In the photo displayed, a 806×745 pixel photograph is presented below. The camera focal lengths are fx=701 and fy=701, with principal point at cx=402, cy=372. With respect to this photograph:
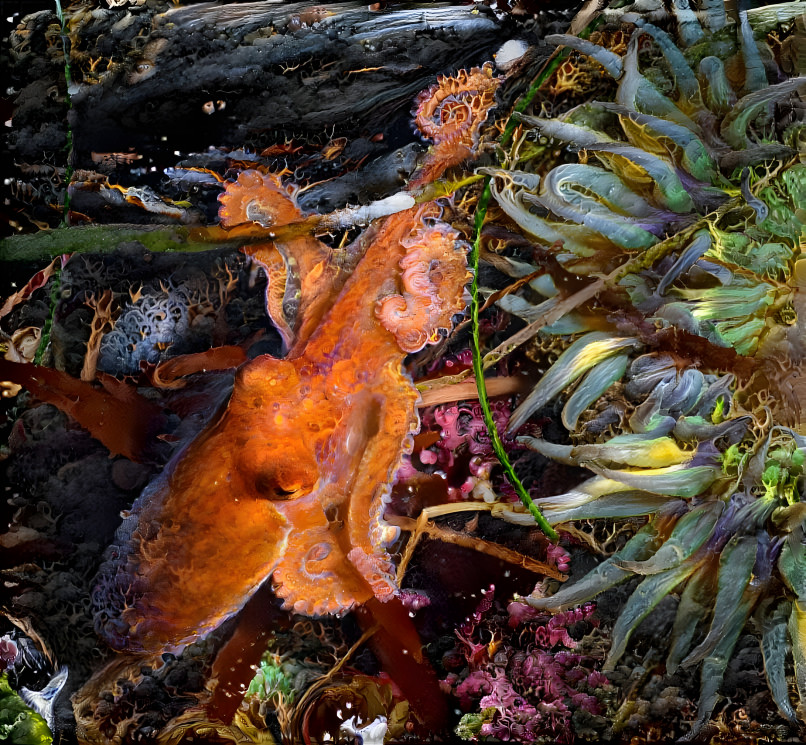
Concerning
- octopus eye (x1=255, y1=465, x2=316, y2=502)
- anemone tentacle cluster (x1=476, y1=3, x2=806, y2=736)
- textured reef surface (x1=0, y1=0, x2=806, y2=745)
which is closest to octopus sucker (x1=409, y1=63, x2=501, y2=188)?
textured reef surface (x1=0, y1=0, x2=806, y2=745)

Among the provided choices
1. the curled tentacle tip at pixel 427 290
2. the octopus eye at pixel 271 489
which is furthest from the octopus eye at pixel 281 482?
the curled tentacle tip at pixel 427 290

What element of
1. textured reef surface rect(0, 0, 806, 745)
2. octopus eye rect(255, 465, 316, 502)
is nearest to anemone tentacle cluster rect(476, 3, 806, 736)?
textured reef surface rect(0, 0, 806, 745)

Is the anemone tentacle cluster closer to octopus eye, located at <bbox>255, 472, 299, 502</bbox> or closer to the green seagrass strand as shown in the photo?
the green seagrass strand

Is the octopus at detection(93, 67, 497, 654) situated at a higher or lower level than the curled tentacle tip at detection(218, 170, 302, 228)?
lower

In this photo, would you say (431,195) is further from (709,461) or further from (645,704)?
(645,704)

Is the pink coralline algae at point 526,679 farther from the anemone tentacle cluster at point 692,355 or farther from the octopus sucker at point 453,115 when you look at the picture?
the octopus sucker at point 453,115

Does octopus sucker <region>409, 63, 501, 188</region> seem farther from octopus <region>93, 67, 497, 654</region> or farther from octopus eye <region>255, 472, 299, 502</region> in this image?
octopus eye <region>255, 472, 299, 502</region>

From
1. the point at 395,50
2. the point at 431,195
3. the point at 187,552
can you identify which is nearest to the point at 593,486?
the point at 431,195

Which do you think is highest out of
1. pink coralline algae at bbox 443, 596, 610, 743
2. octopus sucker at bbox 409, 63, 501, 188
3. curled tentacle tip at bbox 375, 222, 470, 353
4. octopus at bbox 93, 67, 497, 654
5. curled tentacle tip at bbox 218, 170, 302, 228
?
octopus sucker at bbox 409, 63, 501, 188
